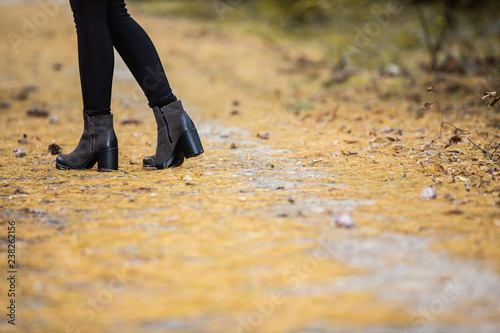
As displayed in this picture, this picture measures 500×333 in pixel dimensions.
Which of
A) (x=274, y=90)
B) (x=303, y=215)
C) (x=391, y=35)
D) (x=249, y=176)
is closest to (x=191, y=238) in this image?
(x=303, y=215)

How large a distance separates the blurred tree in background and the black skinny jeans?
4.34m

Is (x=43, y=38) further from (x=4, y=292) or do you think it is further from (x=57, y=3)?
(x=4, y=292)

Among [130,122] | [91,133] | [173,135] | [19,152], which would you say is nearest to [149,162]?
[173,135]

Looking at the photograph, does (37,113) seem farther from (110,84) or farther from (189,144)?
(189,144)

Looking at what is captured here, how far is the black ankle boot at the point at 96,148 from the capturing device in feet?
7.72

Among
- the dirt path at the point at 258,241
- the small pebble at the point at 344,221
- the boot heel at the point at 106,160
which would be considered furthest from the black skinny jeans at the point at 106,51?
the small pebble at the point at 344,221

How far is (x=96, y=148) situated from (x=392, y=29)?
7.76 meters

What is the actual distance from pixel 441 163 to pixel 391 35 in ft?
22.0

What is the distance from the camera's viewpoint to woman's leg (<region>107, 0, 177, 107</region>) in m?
2.25

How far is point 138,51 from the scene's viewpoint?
2.29 meters

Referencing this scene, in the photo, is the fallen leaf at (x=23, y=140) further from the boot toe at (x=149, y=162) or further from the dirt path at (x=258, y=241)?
the boot toe at (x=149, y=162)

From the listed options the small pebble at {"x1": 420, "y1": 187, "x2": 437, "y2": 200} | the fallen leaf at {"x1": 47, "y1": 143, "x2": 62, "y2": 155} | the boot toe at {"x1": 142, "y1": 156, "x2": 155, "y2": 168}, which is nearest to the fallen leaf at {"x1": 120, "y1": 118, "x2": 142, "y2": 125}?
the fallen leaf at {"x1": 47, "y1": 143, "x2": 62, "y2": 155}

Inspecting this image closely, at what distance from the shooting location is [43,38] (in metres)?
9.94

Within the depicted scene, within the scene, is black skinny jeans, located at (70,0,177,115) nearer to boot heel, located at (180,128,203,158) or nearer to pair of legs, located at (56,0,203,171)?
pair of legs, located at (56,0,203,171)
